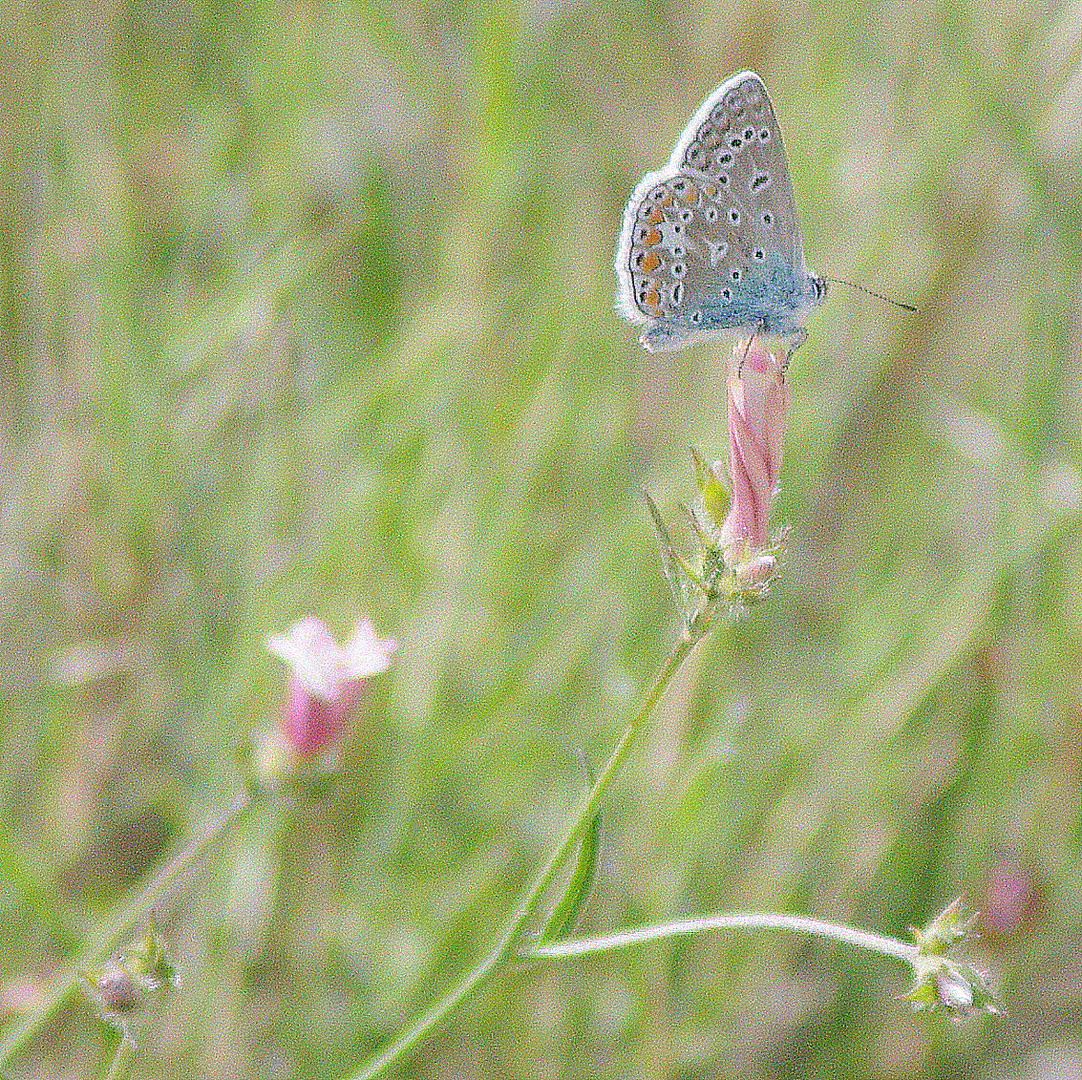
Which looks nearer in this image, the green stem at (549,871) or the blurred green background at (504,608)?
the green stem at (549,871)

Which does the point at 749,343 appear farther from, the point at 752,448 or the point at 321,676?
the point at 321,676

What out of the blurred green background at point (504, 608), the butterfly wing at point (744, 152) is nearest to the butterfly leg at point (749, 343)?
the butterfly wing at point (744, 152)

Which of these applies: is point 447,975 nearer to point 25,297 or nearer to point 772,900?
point 772,900

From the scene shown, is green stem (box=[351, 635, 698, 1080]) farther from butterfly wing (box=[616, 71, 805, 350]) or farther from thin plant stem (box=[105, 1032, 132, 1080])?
butterfly wing (box=[616, 71, 805, 350])

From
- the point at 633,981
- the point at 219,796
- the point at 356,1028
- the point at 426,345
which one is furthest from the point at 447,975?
the point at 426,345

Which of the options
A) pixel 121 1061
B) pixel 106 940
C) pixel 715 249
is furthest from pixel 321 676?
pixel 715 249

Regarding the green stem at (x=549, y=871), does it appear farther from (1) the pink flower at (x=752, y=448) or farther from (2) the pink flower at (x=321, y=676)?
(2) the pink flower at (x=321, y=676)
